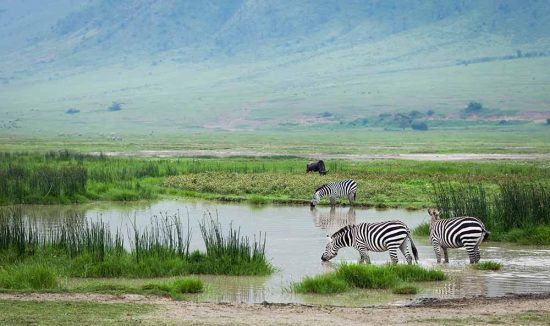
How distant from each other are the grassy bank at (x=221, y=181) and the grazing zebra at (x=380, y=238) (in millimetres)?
10584

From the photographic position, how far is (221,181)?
33.5 m

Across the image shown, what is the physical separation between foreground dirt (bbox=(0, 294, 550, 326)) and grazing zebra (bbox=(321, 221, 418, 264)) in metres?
2.91

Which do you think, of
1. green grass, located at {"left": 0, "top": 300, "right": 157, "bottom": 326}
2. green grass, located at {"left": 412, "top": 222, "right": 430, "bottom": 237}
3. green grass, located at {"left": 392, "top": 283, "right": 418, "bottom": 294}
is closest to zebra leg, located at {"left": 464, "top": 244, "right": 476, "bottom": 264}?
green grass, located at {"left": 392, "top": 283, "right": 418, "bottom": 294}

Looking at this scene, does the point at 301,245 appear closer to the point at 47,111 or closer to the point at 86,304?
the point at 86,304

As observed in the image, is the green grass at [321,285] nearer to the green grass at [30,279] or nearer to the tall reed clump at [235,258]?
the tall reed clump at [235,258]

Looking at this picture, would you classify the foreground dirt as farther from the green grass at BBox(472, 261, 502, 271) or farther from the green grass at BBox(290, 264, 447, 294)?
the green grass at BBox(472, 261, 502, 271)

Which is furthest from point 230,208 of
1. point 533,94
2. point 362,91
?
point 362,91

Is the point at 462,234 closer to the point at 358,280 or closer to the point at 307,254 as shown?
the point at 358,280

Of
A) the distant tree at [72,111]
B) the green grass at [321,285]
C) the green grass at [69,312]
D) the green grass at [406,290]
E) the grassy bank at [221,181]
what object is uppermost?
the distant tree at [72,111]

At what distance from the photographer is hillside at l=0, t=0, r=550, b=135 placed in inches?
4747

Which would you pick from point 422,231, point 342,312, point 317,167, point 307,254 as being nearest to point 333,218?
point 422,231

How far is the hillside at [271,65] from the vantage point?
121m

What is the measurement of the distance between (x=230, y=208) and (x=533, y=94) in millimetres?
94378

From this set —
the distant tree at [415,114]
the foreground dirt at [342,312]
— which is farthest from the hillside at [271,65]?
the foreground dirt at [342,312]
